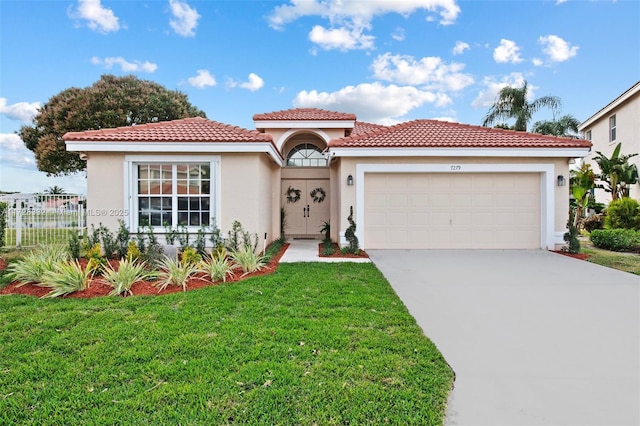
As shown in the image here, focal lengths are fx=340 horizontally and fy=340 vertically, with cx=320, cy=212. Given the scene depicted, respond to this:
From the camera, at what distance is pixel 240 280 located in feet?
24.9

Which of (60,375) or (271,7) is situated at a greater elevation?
(271,7)

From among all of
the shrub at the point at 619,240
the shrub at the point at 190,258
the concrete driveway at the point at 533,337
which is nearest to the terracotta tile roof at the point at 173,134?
the shrub at the point at 190,258

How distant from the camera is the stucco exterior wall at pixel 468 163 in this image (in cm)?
1163

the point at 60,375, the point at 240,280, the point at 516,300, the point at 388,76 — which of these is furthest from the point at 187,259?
the point at 388,76

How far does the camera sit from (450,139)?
39.2ft

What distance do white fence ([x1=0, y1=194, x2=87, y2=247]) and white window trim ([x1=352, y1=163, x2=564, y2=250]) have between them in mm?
10654

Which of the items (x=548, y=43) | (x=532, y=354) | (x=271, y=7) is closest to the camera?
(x=532, y=354)

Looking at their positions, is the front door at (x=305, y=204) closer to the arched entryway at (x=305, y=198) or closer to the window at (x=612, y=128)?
the arched entryway at (x=305, y=198)

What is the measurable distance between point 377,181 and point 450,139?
2.97 metres

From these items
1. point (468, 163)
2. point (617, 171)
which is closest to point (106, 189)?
point (468, 163)

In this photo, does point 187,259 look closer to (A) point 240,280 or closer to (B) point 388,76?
(A) point 240,280

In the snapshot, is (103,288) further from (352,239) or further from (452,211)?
(452,211)

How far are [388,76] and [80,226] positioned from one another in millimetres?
17076

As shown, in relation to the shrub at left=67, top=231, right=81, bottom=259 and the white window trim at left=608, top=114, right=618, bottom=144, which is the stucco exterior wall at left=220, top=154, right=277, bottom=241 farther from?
the white window trim at left=608, top=114, right=618, bottom=144
